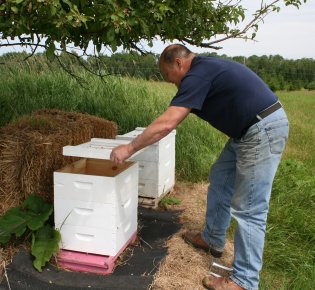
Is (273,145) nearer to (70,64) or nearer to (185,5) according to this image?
(185,5)

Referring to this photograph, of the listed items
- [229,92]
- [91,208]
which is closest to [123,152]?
[91,208]

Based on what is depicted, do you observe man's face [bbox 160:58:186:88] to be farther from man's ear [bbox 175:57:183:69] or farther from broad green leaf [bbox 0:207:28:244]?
broad green leaf [bbox 0:207:28:244]

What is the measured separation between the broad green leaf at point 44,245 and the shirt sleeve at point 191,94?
4.69 feet

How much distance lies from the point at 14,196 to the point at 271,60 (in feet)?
108

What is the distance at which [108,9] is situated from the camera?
304 centimetres

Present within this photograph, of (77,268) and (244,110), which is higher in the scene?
(244,110)

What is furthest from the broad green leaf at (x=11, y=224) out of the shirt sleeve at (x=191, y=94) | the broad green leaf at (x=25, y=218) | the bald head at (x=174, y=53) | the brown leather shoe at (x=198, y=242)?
the bald head at (x=174, y=53)

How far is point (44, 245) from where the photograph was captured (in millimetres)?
3189

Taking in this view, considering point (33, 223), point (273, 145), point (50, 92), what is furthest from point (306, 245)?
point (50, 92)

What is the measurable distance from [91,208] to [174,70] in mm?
1210

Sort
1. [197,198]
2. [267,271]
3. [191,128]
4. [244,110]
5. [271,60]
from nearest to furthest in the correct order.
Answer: [244,110] → [267,271] → [197,198] → [191,128] → [271,60]

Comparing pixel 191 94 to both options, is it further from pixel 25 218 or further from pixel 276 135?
pixel 25 218

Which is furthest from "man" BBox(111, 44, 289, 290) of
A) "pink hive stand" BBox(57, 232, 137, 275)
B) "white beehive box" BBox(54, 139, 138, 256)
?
"pink hive stand" BBox(57, 232, 137, 275)

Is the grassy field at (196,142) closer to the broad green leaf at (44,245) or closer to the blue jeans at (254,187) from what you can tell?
the blue jeans at (254,187)
